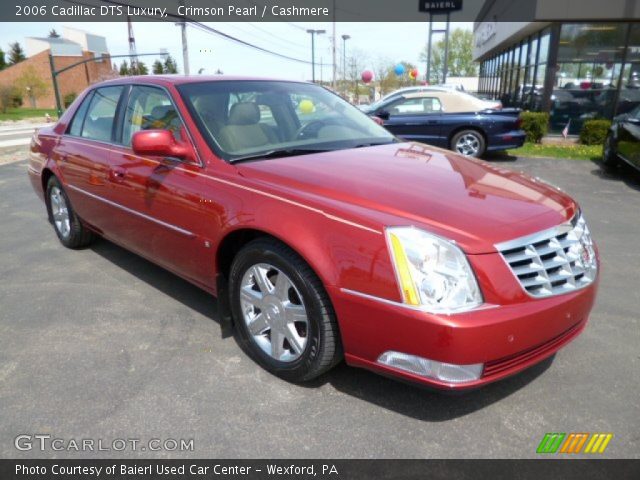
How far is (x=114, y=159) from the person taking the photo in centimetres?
376

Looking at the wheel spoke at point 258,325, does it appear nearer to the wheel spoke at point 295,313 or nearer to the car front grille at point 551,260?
the wheel spoke at point 295,313

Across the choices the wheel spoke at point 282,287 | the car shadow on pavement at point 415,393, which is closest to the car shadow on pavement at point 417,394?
the car shadow on pavement at point 415,393

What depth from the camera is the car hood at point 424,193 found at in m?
2.22

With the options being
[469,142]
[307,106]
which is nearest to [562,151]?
[469,142]

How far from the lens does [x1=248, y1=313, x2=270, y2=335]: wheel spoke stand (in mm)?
2821

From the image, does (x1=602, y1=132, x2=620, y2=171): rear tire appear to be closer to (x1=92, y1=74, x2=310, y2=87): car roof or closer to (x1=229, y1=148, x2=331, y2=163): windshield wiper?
(x1=92, y1=74, x2=310, y2=87): car roof

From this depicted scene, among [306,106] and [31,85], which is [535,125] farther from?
[31,85]

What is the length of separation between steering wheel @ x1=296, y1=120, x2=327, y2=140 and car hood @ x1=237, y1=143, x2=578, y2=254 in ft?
1.21

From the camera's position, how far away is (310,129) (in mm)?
3561

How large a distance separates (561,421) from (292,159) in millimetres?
2048

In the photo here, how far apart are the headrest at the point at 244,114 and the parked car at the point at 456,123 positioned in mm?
7103

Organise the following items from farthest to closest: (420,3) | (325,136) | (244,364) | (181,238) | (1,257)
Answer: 1. (420,3)
2. (1,257)
3. (325,136)
4. (181,238)
5. (244,364)
